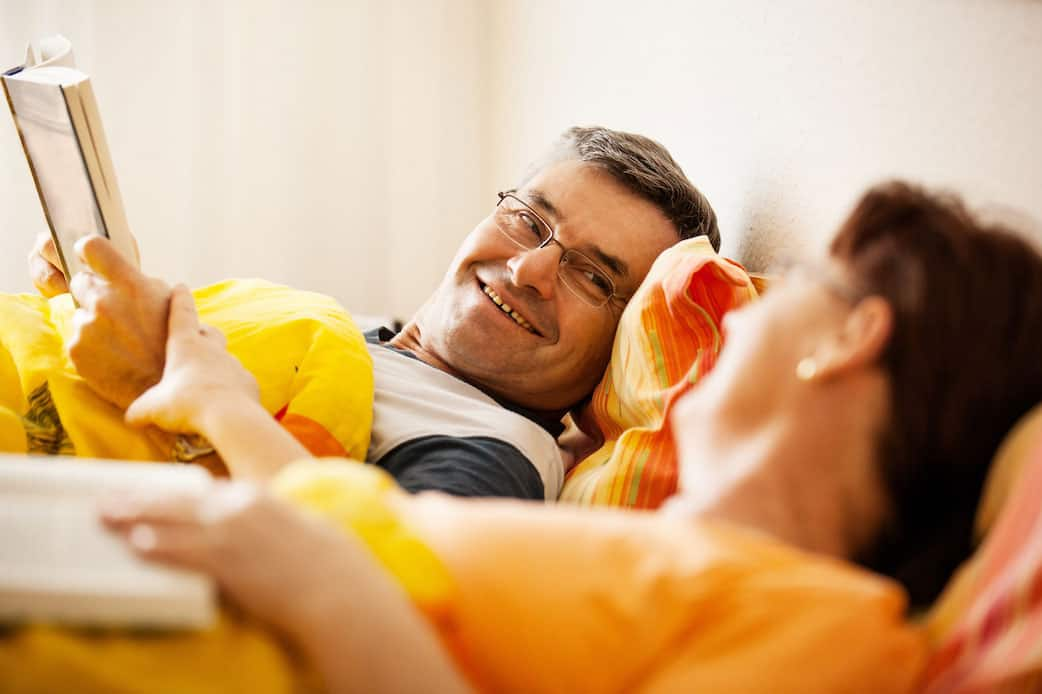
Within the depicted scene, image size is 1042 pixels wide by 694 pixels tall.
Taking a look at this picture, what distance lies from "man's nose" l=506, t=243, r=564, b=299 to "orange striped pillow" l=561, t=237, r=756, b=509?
0.16 metres

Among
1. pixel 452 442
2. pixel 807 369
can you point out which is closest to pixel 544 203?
pixel 452 442

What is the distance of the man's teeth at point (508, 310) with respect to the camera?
1530 mm

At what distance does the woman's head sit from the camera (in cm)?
71

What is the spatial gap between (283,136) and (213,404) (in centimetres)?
193

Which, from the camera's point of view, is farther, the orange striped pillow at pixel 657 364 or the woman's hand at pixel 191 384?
the orange striped pillow at pixel 657 364

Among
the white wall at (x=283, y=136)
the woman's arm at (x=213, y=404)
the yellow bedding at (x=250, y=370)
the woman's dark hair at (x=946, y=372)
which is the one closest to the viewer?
the woman's dark hair at (x=946, y=372)

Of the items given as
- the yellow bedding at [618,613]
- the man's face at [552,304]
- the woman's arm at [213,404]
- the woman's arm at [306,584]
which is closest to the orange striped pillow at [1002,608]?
the yellow bedding at [618,613]

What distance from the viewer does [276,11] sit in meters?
2.76

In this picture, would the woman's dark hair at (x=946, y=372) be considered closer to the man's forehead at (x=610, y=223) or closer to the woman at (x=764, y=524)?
the woman at (x=764, y=524)

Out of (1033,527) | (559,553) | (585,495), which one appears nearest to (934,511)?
(1033,527)

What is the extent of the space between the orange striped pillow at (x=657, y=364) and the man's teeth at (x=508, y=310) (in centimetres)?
17

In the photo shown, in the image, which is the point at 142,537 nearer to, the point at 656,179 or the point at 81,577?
the point at 81,577

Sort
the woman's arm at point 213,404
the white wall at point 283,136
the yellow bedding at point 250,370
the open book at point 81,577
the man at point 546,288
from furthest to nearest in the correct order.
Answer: the white wall at point 283,136
the man at point 546,288
the yellow bedding at point 250,370
the woman's arm at point 213,404
the open book at point 81,577

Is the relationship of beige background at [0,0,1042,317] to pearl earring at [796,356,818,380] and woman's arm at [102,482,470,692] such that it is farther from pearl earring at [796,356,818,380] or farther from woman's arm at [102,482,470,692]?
woman's arm at [102,482,470,692]
